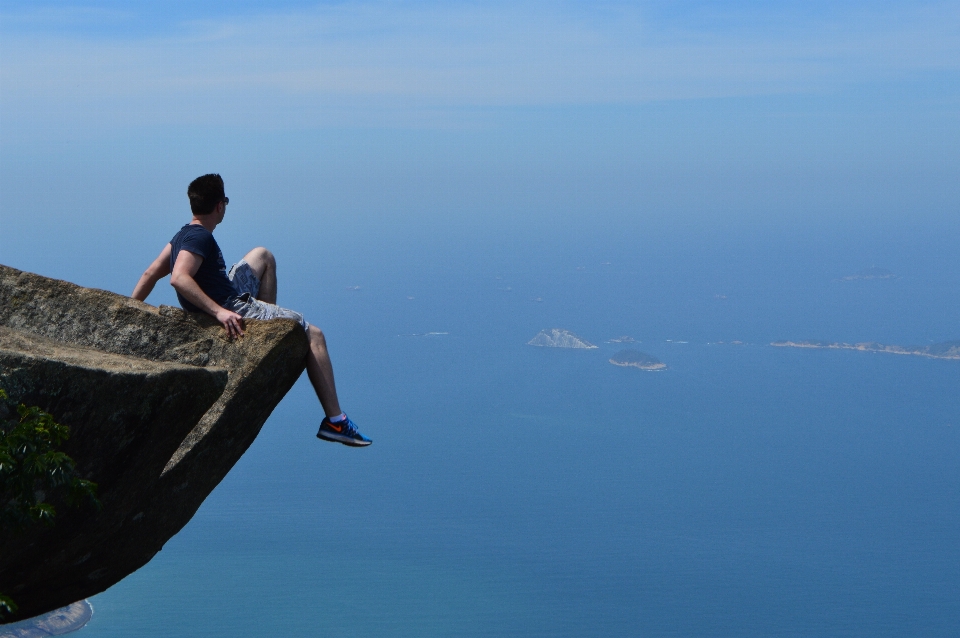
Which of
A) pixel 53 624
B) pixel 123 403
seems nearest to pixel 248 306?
pixel 123 403

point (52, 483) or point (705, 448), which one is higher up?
point (705, 448)

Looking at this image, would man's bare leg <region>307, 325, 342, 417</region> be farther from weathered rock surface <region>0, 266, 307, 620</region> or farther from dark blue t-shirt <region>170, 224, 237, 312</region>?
dark blue t-shirt <region>170, 224, 237, 312</region>

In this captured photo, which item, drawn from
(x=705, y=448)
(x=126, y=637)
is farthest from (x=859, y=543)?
(x=126, y=637)

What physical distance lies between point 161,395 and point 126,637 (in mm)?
102503

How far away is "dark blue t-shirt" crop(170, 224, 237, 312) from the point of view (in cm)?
686

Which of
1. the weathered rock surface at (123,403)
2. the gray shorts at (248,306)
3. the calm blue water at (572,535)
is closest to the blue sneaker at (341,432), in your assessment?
the weathered rock surface at (123,403)

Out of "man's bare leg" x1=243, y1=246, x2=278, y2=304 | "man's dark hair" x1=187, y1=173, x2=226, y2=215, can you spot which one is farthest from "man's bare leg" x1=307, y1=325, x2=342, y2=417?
"man's dark hair" x1=187, y1=173, x2=226, y2=215

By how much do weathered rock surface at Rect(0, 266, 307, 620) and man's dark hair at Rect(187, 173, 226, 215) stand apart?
822 millimetres

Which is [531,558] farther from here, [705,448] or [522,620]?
[705,448]

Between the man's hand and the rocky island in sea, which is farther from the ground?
the man's hand

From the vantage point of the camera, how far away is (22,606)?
678 centimetres

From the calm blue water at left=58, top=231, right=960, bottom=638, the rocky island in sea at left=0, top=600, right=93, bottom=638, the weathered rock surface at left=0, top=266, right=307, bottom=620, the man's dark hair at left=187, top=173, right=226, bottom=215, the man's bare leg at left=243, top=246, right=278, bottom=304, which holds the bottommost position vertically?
the rocky island in sea at left=0, top=600, right=93, bottom=638

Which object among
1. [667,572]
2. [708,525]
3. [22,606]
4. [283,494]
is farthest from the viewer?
[283,494]

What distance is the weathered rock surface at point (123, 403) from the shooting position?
5.41m
